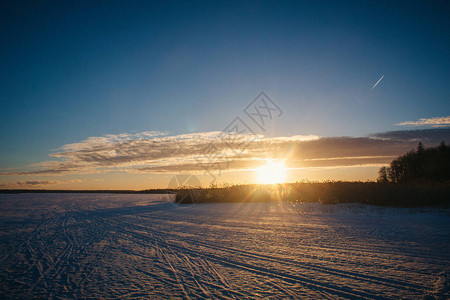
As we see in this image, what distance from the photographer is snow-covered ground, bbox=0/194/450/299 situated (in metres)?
3.53

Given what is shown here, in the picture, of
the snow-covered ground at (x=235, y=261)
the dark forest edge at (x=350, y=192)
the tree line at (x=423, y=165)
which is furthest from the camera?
the tree line at (x=423, y=165)

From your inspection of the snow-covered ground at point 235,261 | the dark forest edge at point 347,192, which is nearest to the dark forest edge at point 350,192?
the dark forest edge at point 347,192

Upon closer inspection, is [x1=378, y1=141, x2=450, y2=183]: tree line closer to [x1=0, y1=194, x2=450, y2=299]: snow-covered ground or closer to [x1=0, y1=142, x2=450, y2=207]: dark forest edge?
[x1=0, y1=142, x2=450, y2=207]: dark forest edge

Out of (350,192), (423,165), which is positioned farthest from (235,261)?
(423,165)

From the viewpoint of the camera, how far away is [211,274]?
13.4 ft

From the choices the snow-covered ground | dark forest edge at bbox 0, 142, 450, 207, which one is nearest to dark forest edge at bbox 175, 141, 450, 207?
dark forest edge at bbox 0, 142, 450, 207

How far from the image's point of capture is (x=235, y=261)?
186 inches

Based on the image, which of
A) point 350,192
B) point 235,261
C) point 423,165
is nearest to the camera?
point 235,261

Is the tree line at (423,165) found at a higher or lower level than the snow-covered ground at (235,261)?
higher

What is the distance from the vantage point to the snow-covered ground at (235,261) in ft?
11.6

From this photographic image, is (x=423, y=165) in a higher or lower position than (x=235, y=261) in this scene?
higher

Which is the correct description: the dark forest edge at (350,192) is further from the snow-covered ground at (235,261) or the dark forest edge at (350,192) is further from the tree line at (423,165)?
the snow-covered ground at (235,261)

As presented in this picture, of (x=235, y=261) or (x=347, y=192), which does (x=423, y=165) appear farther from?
(x=235, y=261)

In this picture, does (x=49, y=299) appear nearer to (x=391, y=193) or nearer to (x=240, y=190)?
(x=391, y=193)
